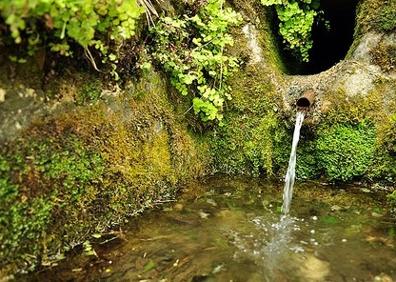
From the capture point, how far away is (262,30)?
5797 mm

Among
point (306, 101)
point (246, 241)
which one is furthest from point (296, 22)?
point (246, 241)

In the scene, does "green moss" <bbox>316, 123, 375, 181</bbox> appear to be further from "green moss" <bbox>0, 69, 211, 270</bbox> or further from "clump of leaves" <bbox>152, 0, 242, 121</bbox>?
"green moss" <bbox>0, 69, 211, 270</bbox>

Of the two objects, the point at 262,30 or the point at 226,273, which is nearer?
the point at 226,273

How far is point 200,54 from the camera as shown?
483cm

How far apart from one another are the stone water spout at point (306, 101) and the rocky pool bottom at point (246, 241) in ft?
3.03

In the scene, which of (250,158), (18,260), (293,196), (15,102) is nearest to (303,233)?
(293,196)

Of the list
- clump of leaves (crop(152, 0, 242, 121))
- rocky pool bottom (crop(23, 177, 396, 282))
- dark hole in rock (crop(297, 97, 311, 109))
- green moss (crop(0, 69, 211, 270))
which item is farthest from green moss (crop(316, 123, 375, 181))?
green moss (crop(0, 69, 211, 270))

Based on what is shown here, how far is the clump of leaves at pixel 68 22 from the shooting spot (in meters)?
2.77

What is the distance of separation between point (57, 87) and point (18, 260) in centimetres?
132

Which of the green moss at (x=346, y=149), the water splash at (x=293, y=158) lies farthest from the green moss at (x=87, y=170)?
the green moss at (x=346, y=149)

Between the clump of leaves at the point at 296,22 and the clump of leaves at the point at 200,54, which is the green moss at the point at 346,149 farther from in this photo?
the clump of leaves at the point at 296,22

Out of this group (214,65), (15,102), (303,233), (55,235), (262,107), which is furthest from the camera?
(262,107)

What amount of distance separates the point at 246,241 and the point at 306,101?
1.93 m

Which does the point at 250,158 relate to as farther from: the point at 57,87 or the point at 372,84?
the point at 57,87
